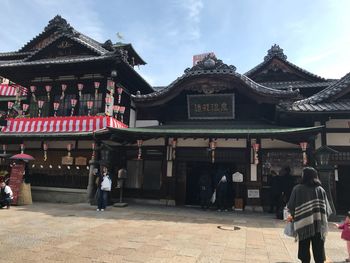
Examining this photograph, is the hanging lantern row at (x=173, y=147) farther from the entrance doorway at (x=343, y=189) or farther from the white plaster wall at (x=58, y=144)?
the entrance doorway at (x=343, y=189)

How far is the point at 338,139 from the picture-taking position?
14211 mm

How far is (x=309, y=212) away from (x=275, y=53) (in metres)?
18.1

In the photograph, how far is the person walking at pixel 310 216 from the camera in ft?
18.0

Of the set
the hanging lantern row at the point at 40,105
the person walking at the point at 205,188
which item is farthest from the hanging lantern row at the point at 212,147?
the hanging lantern row at the point at 40,105

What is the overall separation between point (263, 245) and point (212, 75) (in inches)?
411

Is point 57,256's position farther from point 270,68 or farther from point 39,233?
point 270,68

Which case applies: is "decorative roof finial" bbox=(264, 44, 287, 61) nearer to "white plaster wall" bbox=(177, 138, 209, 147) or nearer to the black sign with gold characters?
the black sign with gold characters

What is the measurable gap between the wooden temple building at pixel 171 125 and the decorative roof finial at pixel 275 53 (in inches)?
2.8

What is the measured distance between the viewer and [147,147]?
55.7 ft

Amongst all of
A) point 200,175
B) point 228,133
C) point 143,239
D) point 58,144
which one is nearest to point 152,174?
point 200,175

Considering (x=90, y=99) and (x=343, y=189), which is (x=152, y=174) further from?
(x=343, y=189)

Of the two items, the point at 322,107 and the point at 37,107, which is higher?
the point at 37,107

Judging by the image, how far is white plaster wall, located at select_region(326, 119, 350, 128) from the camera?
14297 millimetres

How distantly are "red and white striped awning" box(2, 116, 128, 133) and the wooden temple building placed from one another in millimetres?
68
